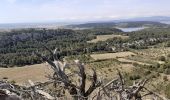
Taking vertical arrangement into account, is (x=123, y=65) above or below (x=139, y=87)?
below

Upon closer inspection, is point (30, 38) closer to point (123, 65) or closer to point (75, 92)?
point (123, 65)

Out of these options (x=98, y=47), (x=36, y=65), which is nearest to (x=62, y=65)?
(x=36, y=65)

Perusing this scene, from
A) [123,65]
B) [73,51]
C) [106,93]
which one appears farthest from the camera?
[73,51]

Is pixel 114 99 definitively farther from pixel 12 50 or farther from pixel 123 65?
pixel 12 50

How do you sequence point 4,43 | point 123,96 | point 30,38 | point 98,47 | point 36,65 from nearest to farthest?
point 123,96
point 36,65
point 98,47
point 4,43
point 30,38

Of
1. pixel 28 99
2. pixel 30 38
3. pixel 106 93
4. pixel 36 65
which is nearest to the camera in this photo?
pixel 28 99

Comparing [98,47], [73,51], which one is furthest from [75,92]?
[98,47]

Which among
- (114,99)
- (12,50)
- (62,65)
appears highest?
(62,65)

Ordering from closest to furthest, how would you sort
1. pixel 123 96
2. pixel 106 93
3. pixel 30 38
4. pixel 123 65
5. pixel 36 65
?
pixel 106 93, pixel 123 96, pixel 123 65, pixel 36 65, pixel 30 38

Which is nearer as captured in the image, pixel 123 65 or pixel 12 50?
pixel 123 65
